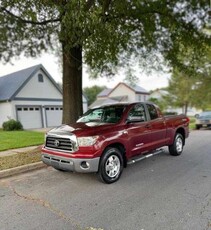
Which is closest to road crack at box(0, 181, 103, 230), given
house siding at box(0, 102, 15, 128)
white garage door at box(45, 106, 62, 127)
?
house siding at box(0, 102, 15, 128)

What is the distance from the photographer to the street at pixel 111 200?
3.53 metres

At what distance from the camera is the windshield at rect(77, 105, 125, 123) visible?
19.8 feet

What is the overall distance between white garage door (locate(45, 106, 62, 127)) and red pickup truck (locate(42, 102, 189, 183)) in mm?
17942

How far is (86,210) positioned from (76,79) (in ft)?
18.4

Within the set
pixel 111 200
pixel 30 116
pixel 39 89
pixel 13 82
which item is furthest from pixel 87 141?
pixel 13 82

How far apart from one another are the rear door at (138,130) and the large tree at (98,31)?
223 centimetres

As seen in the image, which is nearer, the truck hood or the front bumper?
the front bumper

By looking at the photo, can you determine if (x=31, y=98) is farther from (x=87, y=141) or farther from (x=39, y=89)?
(x=87, y=141)

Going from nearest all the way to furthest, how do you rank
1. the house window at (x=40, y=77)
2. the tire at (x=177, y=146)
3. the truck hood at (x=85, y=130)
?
the truck hood at (x=85, y=130) < the tire at (x=177, y=146) < the house window at (x=40, y=77)

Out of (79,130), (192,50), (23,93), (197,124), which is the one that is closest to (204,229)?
(79,130)

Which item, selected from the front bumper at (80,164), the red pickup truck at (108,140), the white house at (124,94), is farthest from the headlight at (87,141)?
the white house at (124,94)

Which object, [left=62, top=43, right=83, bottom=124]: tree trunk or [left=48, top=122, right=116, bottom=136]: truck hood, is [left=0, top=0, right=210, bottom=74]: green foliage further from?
[left=48, top=122, right=116, bottom=136]: truck hood

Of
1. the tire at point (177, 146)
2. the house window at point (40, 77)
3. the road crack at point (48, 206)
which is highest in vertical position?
the house window at point (40, 77)

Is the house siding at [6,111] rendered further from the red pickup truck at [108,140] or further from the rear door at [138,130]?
the rear door at [138,130]
